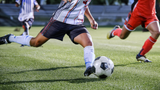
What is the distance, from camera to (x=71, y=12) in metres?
3.62

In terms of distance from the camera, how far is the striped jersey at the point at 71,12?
3573 mm

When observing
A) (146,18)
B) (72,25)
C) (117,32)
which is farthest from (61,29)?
(117,32)

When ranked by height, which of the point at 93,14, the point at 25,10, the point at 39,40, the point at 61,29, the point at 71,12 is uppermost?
the point at 71,12

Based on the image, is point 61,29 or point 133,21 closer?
point 61,29

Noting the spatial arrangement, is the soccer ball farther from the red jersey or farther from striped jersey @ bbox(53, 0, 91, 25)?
the red jersey

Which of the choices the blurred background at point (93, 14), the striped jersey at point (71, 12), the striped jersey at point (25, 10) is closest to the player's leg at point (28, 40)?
the striped jersey at point (71, 12)

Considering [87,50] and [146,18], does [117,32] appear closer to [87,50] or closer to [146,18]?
[146,18]

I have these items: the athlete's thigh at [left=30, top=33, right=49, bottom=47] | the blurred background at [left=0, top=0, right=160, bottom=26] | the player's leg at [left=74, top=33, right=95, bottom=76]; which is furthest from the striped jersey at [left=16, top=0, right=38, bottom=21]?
the blurred background at [left=0, top=0, right=160, bottom=26]

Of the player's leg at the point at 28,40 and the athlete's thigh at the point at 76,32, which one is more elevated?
the athlete's thigh at the point at 76,32

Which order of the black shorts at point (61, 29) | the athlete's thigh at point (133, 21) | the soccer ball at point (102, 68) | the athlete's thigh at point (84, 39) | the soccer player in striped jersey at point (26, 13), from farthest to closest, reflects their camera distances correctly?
the soccer player in striped jersey at point (26, 13) < the athlete's thigh at point (133, 21) < the black shorts at point (61, 29) < the athlete's thigh at point (84, 39) < the soccer ball at point (102, 68)

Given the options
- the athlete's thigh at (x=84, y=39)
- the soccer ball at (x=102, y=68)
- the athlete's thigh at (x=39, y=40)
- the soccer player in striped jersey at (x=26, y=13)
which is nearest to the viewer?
the soccer ball at (x=102, y=68)

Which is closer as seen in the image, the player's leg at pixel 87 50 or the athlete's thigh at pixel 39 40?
the player's leg at pixel 87 50

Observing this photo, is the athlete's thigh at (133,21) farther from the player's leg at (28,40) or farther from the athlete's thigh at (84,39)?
the player's leg at (28,40)

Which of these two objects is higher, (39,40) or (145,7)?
(145,7)
